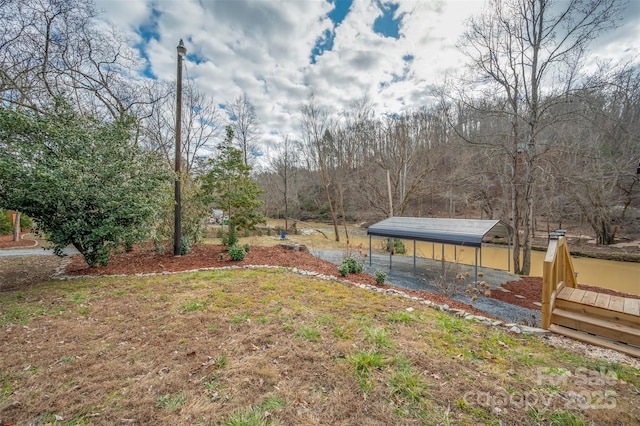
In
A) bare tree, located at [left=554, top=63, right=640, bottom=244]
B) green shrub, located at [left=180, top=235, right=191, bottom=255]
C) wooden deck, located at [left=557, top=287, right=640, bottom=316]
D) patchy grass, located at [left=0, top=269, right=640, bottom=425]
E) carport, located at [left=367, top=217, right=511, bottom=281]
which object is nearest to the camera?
patchy grass, located at [left=0, top=269, right=640, bottom=425]

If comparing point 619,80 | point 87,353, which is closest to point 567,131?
point 619,80

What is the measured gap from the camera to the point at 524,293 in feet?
18.4

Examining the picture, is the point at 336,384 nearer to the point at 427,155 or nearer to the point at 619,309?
the point at 619,309

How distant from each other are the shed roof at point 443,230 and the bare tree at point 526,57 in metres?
1.58

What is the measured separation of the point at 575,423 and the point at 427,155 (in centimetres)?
1341

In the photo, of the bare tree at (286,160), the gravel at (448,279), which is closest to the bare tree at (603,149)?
the gravel at (448,279)

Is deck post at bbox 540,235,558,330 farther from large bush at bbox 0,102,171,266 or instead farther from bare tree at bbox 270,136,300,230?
bare tree at bbox 270,136,300,230

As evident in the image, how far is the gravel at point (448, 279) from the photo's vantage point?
14.7 ft

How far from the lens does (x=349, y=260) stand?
5809 mm

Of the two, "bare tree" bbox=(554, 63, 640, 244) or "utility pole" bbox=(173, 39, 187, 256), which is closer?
"utility pole" bbox=(173, 39, 187, 256)

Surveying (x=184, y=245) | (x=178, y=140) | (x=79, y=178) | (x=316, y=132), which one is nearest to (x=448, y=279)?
(x=184, y=245)

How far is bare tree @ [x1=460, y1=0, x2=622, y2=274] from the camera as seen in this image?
6492 mm

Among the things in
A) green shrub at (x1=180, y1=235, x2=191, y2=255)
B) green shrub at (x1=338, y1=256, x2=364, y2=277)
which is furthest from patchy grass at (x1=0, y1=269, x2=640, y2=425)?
green shrub at (x1=180, y1=235, x2=191, y2=255)

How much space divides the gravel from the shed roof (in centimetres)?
90
